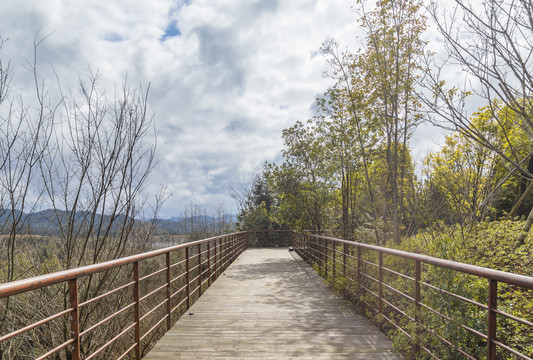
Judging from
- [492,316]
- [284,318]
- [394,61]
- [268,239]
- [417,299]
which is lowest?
[268,239]

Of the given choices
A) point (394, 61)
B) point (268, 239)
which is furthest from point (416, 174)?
point (268, 239)

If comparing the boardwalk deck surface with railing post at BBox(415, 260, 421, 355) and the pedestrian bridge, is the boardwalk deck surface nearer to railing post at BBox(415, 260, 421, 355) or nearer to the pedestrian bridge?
the pedestrian bridge

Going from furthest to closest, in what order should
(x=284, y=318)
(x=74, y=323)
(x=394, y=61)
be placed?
(x=394, y=61)
(x=284, y=318)
(x=74, y=323)

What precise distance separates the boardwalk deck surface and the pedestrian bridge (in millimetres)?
12

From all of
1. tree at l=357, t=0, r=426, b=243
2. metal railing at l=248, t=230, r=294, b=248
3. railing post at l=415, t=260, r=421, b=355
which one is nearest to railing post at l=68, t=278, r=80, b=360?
railing post at l=415, t=260, r=421, b=355

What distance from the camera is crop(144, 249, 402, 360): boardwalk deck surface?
3.39m

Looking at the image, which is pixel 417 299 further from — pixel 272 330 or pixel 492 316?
pixel 272 330

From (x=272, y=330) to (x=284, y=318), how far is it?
1.89 ft

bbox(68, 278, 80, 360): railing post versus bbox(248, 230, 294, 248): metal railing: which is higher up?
bbox(68, 278, 80, 360): railing post

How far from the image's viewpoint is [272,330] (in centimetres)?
411

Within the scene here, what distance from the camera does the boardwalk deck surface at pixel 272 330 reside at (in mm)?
3395

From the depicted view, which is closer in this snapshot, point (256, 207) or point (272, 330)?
point (272, 330)

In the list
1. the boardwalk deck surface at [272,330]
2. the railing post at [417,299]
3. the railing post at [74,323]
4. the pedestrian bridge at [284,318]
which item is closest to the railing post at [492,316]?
the pedestrian bridge at [284,318]

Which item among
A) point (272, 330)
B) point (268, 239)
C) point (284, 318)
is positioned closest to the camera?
point (272, 330)
